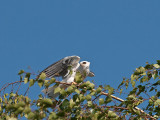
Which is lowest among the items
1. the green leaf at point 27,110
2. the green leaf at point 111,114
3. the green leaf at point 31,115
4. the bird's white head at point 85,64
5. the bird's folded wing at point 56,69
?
the green leaf at point 31,115

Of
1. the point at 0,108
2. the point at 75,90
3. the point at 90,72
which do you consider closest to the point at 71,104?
the point at 75,90

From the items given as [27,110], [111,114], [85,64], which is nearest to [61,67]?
[85,64]

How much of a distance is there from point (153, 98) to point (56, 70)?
2.23 m

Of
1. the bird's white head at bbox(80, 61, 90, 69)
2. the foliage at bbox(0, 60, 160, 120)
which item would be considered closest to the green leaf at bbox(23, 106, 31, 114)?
the foliage at bbox(0, 60, 160, 120)

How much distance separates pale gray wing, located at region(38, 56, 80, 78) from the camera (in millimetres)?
6125

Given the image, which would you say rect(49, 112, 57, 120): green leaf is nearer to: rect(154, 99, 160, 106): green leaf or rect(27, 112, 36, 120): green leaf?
rect(27, 112, 36, 120): green leaf

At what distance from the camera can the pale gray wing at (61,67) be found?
6125 millimetres

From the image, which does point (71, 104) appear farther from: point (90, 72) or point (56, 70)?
point (90, 72)

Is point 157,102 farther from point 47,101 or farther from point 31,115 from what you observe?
point 31,115

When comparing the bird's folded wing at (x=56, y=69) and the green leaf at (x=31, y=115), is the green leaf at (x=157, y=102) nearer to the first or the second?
the green leaf at (x=31, y=115)

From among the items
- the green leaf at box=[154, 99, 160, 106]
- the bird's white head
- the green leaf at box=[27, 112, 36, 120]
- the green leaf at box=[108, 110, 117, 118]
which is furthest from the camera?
the bird's white head

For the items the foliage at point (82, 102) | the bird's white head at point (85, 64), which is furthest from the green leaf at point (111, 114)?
the bird's white head at point (85, 64)

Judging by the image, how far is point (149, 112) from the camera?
4.89 m

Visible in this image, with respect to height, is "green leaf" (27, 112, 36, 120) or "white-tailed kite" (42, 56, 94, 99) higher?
"white-tailed kite" (42, 56, 94, 99)
